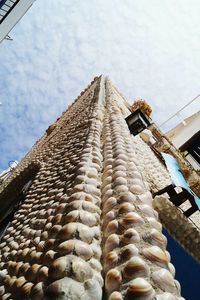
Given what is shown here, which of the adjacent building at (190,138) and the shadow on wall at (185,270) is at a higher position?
the adjacent building at (190,138)

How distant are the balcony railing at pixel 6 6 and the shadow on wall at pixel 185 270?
11.1 metres

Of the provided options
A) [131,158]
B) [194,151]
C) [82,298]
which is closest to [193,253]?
[131,158]

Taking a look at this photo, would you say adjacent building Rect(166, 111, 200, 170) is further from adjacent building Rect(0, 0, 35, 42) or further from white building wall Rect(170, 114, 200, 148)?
adjacent building Rect(0, 0, 35, 42)

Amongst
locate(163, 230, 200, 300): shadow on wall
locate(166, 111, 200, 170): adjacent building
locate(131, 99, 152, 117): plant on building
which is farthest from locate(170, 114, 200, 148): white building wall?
locate(163, 230, 200, 300): shadow on wall

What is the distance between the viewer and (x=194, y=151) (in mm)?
10883

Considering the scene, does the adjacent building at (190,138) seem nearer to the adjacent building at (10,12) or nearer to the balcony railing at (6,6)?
the adjacent building at (10,12)

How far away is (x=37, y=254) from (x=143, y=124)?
3949 millimetres

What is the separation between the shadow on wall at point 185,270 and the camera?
122 inches

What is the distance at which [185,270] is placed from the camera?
335 centimetres

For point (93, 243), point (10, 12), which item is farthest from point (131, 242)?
point (10, 12)

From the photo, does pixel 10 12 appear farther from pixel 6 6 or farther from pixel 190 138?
pixel 190 138

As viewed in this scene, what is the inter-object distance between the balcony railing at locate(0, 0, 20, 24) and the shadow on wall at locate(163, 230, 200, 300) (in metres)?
11.1

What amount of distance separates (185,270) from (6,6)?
11.6 meters

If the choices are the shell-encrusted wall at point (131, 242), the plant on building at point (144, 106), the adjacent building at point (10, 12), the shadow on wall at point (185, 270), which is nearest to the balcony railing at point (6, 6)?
the adjacent building at point (10, 12)
